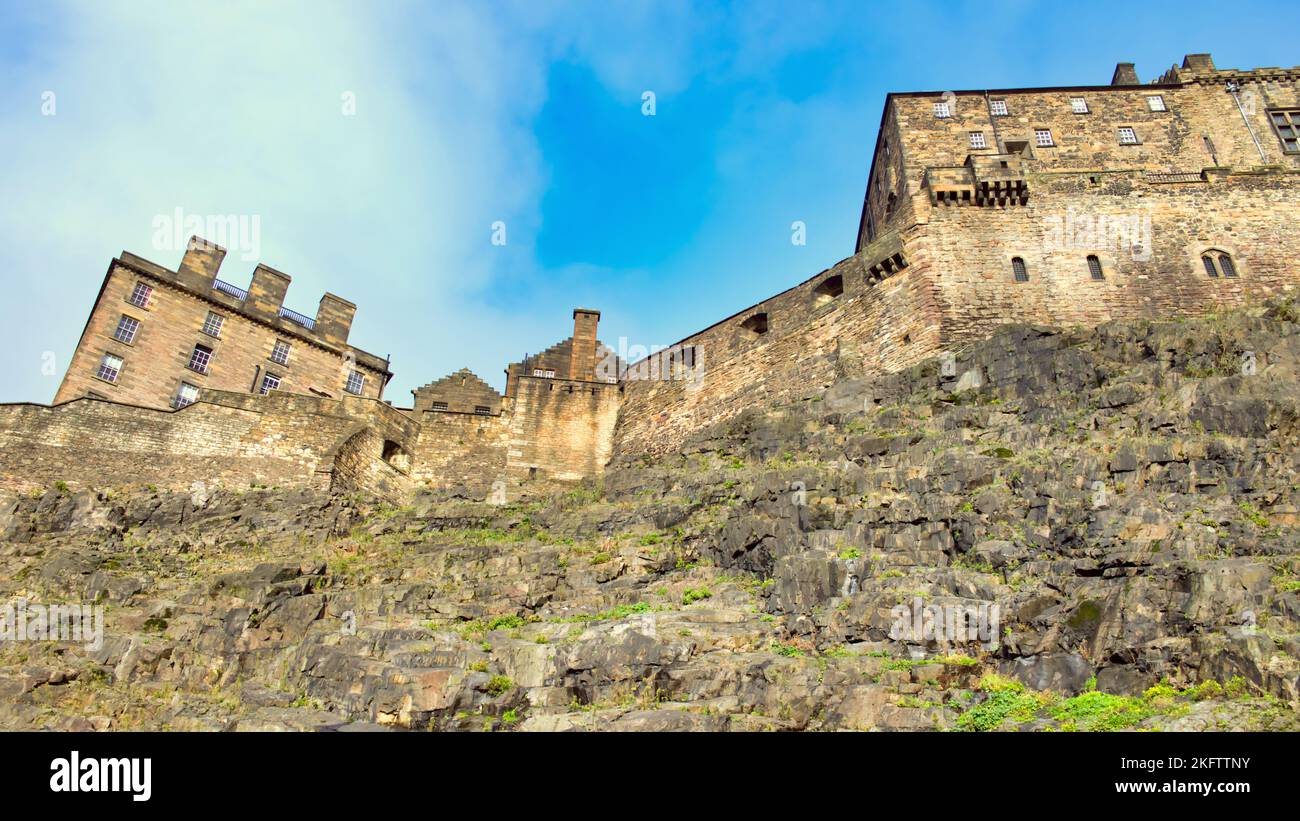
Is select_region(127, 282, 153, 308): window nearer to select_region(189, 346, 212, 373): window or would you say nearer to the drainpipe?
select_region(189, 346, 212, 373): window

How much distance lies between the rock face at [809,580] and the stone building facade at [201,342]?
265 inches

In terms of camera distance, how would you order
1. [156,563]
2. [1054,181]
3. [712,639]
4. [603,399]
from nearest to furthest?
[712,639] < [156,563] < [1054,181] < [603,399]

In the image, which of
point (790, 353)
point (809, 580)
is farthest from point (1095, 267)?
point (809, 580)

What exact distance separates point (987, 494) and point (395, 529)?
14955 millimetres

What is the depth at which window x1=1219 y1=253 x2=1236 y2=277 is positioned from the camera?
85.9 feet

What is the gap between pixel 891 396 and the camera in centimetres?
2361

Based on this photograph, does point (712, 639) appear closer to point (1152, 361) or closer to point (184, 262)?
point (1152, 361)

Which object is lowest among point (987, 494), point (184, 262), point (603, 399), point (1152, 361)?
point (987, 494)

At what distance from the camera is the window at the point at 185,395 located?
29.8 m

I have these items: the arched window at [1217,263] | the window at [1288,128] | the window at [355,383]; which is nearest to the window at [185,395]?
the window at [355,383]

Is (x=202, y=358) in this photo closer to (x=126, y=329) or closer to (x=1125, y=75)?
(x=126, y=329)

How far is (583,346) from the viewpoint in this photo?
3488 cm
